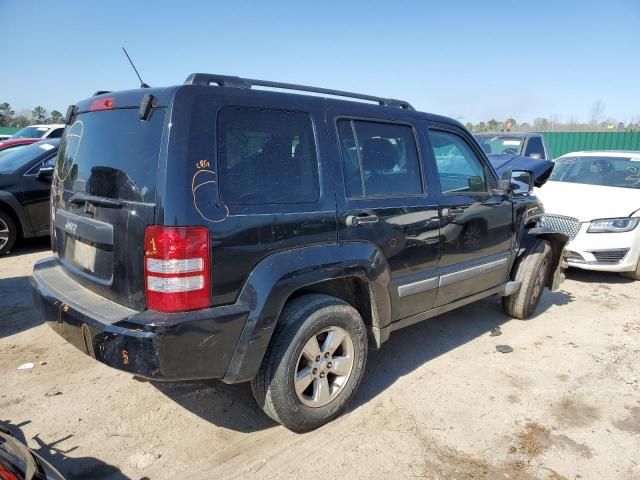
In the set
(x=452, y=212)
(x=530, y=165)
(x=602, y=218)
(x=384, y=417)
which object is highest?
(x=530, y=165)

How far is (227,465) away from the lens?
2660 millimetres

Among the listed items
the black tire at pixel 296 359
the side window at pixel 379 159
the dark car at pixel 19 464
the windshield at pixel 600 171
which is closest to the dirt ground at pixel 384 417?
the black tire at pixel 296 359

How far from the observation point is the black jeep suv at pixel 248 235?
2350 mm

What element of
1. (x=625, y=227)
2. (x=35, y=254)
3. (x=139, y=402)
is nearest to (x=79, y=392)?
(x=139, y=402)

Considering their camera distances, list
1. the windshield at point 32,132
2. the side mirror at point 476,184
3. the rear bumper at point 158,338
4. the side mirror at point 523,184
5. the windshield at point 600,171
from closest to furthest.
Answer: the rear bumper at point 158,338, the side mirror at point 476,184, the side mirror at point 523,184, the windshield at point 600,171, the windshield at point 32,132

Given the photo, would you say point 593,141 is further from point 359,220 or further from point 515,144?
point 359,220

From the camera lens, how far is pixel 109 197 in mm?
2625

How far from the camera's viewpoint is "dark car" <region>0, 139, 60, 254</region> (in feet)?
21.7

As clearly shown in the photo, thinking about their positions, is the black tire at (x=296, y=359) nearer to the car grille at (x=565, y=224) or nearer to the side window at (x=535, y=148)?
the car grille at (x=565, y=224)

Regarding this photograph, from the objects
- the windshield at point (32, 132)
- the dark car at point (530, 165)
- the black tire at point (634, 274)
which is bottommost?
the black tire at point (634, 274)

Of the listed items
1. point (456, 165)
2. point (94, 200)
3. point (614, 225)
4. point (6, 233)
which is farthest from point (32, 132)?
point (614, 225)

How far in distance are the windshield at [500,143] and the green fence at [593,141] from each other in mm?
10457

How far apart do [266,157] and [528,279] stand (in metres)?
3.29

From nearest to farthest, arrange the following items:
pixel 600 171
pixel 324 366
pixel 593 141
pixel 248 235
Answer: pixel 248 235 → pixel 324 366 → pixel 600 171 → pixel 593 141
